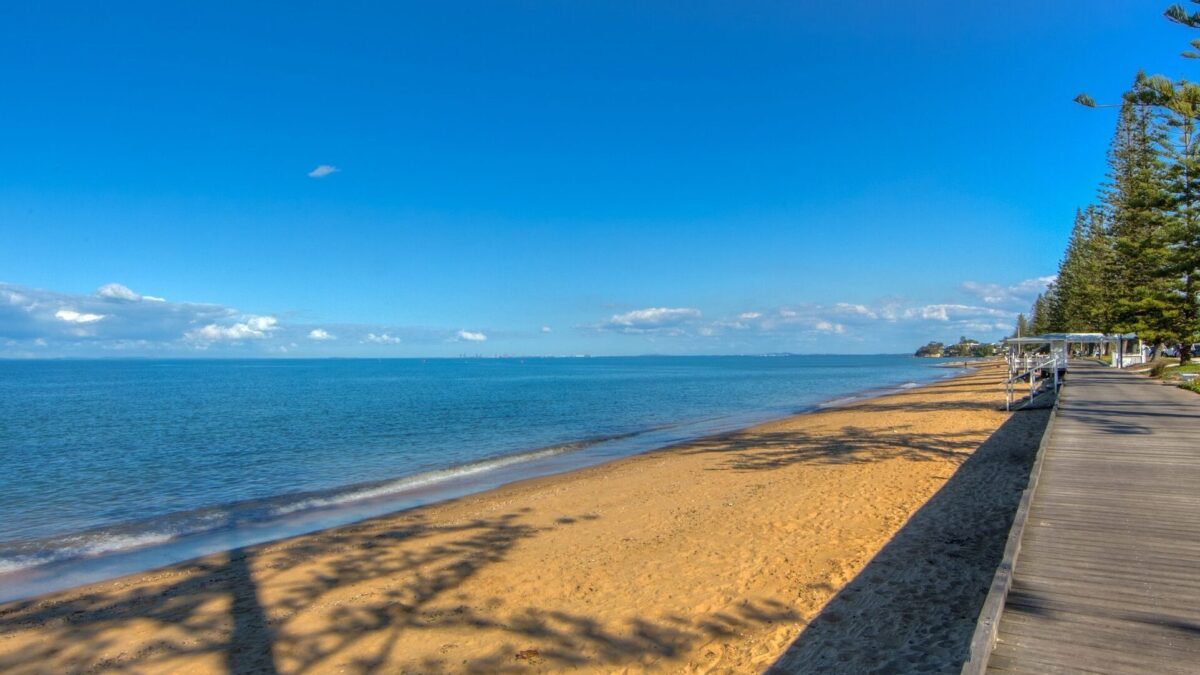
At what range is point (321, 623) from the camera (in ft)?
21.0

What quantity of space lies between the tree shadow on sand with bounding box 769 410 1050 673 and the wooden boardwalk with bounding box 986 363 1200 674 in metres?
0.78

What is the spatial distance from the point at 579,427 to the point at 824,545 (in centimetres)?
1938

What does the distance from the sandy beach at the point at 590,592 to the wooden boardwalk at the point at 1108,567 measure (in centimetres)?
86

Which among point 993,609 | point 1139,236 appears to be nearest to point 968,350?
point 1139,236

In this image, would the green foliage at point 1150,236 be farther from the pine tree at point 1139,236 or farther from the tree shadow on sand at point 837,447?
the tree shadow on sand at point 837,447

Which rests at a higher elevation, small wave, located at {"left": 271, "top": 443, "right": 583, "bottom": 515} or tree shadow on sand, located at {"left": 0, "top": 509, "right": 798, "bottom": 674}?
tree shadow on sand, located at {"left": 0, "top": 509, "right": 798, "bottom": 674}

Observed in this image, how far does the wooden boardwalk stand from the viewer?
369 centimetres

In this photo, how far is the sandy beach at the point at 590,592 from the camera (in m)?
5.47

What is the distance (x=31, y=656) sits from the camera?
20.0 ft

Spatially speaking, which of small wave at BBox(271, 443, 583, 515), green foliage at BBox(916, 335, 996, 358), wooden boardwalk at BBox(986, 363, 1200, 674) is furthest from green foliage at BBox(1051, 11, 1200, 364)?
green foliage at BBox(916, 335, 996, 358)

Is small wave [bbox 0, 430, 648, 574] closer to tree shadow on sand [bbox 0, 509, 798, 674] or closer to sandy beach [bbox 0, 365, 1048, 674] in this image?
sandy beach [bbox 0, 365, 1048, 674]

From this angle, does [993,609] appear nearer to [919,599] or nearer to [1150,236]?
[919,599]

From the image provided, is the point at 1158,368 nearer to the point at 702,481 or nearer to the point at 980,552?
the point at 702,481

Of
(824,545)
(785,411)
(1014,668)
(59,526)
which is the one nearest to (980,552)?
(824,545)
